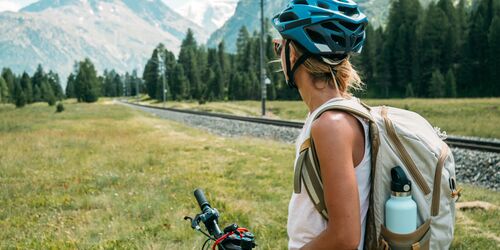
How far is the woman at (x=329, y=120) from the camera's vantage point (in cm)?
172

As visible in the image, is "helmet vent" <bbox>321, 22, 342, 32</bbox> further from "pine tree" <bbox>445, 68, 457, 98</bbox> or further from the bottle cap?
Answer: "pine tree" <bbox>445, 68, 457, 98</bbox>

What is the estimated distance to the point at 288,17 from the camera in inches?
84.4

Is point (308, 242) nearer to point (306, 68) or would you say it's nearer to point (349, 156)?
point (349, 156)

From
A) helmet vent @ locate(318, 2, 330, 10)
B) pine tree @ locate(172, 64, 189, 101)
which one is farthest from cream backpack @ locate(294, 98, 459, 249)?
pine tree @ locate(172, 64, 189, 101)

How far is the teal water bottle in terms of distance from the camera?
1.78 m

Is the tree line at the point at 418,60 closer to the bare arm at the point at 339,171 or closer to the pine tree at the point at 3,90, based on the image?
the pine tree at the point at 3,90

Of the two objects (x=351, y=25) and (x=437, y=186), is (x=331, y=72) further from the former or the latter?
(x=437, y=186)

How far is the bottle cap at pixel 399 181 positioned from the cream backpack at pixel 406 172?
0.03 meters

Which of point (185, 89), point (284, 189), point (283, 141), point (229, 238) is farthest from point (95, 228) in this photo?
point (185, 89)

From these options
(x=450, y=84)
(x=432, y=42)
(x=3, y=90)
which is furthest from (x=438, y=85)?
(x=3, y=90)

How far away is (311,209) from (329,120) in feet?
1.46

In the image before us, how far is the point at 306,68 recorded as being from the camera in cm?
205

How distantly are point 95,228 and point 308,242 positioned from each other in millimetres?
4680

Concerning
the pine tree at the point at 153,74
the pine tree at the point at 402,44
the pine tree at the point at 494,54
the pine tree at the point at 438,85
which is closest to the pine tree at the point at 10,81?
the pine tree at the point at 153,74
